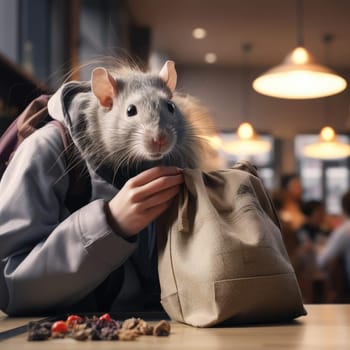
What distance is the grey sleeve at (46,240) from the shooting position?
40.5 inches

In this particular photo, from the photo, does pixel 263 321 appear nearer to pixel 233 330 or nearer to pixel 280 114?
pixel 233 330

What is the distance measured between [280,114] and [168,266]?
31.4 ft

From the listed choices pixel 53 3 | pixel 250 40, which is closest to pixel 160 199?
pixel 53 3

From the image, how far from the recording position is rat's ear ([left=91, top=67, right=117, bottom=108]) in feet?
3.48

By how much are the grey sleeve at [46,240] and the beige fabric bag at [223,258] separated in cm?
10

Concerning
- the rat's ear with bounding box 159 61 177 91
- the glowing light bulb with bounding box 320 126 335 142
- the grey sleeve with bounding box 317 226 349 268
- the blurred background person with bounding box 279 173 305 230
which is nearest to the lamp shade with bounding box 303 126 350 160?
the glowing light bulb with bounding box 320 126 335 142

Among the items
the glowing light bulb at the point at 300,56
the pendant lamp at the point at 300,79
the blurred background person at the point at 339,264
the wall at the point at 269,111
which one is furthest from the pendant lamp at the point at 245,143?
the glowing light bulb at the point at 300,56

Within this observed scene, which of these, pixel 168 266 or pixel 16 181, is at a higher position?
pixel 16 181

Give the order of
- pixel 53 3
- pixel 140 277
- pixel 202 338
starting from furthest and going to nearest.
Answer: pixel 53 3, pixel 140 277, pixel 202 338

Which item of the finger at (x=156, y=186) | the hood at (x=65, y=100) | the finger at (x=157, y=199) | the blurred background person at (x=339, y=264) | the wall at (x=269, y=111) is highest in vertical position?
the wall at (x=269, y=111)

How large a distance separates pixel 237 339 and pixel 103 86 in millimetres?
475

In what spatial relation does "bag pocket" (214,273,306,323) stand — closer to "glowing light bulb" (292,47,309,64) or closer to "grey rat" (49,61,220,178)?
"grey rat" (49,61,220,178)

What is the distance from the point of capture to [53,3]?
5.18 metres

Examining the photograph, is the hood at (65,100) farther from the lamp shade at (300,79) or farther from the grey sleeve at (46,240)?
the lamp shade at (300,79)
